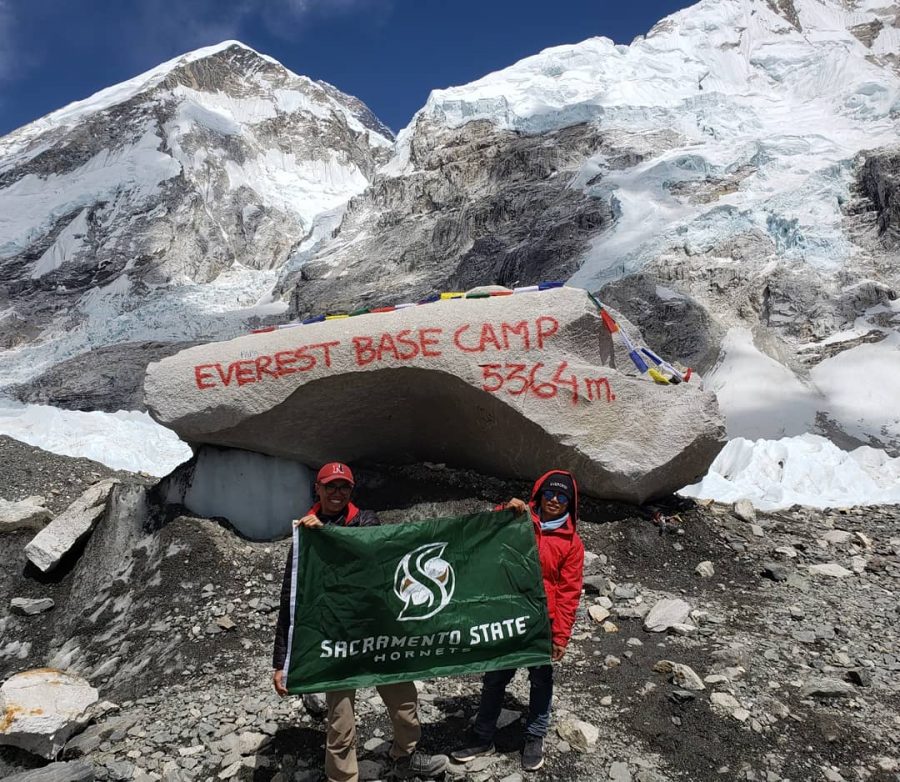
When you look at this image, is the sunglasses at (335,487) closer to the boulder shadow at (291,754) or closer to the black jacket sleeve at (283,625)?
the black jacket sleeve at (283,625)

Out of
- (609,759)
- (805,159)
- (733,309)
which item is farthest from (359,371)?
(805,159)

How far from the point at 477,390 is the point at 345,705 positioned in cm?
333

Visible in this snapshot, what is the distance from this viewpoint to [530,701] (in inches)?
133

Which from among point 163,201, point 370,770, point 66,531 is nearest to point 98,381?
point 163,201

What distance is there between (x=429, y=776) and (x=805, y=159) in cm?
3732

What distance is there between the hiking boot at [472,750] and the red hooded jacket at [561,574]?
0.67m

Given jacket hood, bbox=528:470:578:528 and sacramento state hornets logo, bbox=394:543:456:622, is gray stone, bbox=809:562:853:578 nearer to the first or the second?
jacket hood, bbox=528:470:578:528

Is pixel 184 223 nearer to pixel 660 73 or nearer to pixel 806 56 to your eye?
pixel 660 73

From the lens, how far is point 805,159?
109ft

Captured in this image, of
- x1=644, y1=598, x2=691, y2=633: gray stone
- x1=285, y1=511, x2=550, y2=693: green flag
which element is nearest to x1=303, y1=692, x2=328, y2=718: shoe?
x1=285, y1=511, x2=550, y2=693: green flag

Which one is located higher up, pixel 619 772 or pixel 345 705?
pixel 345 705

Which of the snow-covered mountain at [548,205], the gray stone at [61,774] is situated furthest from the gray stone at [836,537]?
the snow-covered mountain at [548,205]

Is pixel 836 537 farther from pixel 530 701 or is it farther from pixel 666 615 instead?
pixel 530 701

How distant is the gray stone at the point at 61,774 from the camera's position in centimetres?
336
